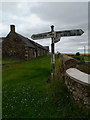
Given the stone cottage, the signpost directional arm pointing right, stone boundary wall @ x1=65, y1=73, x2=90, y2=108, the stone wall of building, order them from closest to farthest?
stone boundary wall @ x1=65, y1=73, x2=90, y2=108 < the signpost directional arm pointing right < the stone cottage < the stone wall of building

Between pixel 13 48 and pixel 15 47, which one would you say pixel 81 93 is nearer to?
pixel 15 47

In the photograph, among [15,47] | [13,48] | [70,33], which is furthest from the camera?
[13,48]

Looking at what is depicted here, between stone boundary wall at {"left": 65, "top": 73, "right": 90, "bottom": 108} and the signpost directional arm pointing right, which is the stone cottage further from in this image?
stone boundary wall at {"left": 65, "top": 73, "right": 90, "bottom": 108}

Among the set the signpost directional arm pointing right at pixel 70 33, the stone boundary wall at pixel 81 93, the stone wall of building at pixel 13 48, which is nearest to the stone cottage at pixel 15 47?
the stone wall of building at pixel 13 48

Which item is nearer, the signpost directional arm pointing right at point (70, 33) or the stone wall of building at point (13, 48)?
the signpost directional arm pointing right at point (70, 33)

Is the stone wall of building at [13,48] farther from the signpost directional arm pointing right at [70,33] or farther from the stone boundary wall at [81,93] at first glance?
the stone boundary wall at [81,93]

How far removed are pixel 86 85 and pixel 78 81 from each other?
34 centimetres

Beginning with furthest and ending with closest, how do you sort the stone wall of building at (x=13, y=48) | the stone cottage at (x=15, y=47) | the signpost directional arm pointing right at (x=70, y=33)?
the stone wall of building at (x=13, y=48) < the stone cottage at (x=15, y=47) < the signpost directional arm pointing right at (x=70, y=33)

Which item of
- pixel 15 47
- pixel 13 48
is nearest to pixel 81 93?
pixel 15 47

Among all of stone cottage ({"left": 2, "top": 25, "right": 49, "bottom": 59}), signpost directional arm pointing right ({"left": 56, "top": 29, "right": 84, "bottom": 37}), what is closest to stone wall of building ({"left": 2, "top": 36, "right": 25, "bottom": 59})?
stone cottage ({"left": 2, "top": 25, "right": 49, "bottom": 59})

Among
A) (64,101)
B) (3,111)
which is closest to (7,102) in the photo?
(3,111)

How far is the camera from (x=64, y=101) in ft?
13.5

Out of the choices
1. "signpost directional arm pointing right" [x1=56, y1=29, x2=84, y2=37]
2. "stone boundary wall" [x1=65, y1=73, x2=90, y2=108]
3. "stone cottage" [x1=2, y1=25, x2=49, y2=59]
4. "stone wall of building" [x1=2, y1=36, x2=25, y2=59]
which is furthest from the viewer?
"stone wall of building" [x1=2, y1=36, x2=25, y2=59]

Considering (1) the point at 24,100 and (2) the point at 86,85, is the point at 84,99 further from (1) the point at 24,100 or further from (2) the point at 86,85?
(1) the point at 24,100
